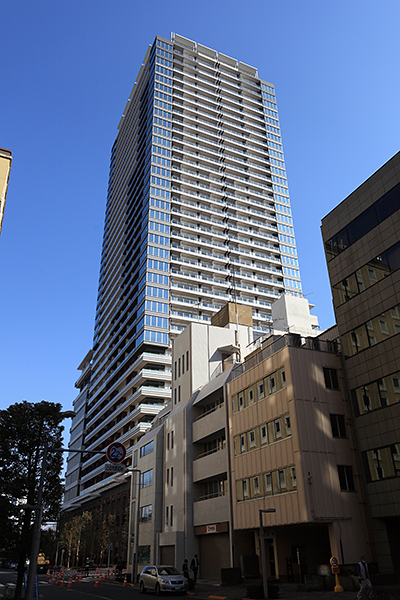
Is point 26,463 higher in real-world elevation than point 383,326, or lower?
lower

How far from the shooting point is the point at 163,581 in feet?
89.2

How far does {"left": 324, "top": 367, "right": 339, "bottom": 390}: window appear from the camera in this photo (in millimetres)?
29898

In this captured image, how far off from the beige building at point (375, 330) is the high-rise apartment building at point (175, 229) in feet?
176

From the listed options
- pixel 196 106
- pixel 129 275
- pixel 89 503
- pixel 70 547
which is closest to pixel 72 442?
pixel 89 503

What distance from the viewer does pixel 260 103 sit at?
135 m

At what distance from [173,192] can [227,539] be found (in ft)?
267

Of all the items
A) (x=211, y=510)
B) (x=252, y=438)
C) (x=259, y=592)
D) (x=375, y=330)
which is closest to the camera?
(x=259, y=592)

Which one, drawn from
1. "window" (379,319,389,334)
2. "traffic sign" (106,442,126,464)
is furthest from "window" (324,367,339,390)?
"traffic sign" (106,442,126,464)

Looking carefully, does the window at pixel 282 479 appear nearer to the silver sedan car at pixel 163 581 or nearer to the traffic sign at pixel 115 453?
the silver sedan car at pixel 163 581

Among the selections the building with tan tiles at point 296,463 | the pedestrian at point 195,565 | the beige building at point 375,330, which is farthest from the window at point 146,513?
the beige building at point 375,330

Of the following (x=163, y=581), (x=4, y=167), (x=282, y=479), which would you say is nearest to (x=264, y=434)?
(x=282, y=479)

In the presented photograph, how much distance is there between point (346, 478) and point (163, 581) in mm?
12028

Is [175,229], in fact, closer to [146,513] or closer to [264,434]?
[146,513]

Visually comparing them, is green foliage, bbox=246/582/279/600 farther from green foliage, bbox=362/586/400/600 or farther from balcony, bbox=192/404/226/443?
balcony, bbox=192/404/226/443
